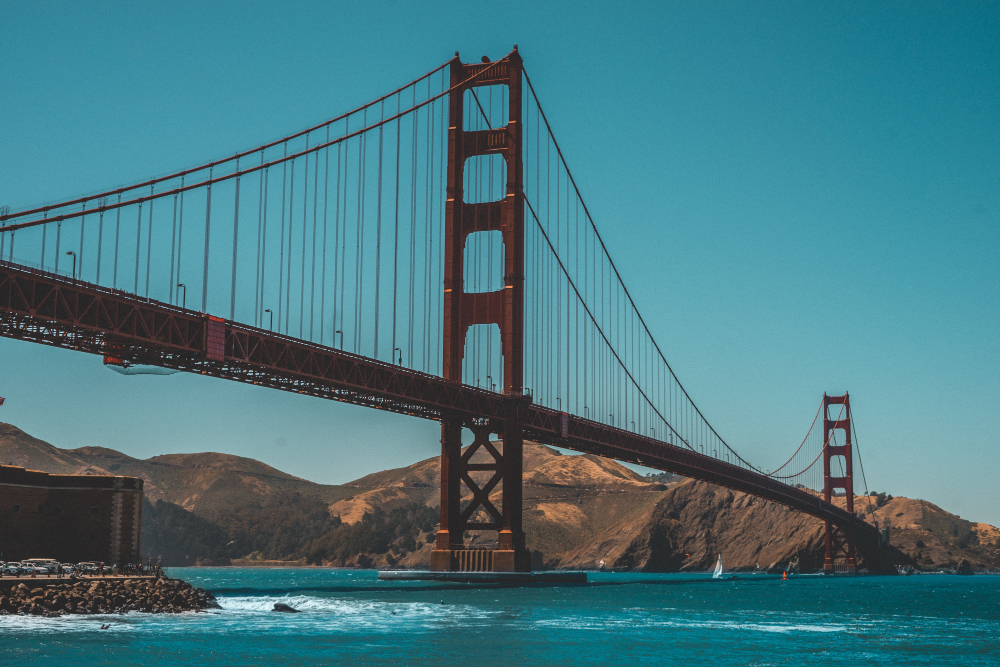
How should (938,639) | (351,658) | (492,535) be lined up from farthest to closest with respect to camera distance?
(492,535) → (938,639) → (351,658)

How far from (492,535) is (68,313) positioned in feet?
496

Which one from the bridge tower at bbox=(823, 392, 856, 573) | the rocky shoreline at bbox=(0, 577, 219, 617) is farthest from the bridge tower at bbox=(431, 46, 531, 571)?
the bridge tower at bbox=(823, 392, 856, 573)

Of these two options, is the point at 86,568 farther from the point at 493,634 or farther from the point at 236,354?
the point at 493,634

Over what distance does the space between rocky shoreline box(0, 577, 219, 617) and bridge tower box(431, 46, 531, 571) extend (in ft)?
64.5

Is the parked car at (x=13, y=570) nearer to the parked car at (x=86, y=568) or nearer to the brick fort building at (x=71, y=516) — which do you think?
the parked car at (x=86, y=568)

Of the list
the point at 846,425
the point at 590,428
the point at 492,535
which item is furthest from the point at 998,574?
the point at 590,428

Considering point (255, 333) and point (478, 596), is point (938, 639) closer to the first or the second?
point (478, 596)

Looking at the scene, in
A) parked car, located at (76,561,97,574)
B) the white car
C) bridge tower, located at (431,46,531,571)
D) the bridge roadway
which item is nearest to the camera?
the bridge roadway

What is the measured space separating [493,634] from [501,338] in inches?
1189

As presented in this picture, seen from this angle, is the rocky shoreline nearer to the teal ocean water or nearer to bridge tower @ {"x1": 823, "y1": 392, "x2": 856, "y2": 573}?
the teal ocean water

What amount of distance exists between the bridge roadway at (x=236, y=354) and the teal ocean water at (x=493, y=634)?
10139 mm

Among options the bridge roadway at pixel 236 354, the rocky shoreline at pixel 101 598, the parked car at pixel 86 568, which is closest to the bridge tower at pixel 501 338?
the bridge roadway at pixel 236 354

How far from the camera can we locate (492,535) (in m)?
189

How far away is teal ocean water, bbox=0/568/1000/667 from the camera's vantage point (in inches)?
1345
